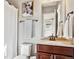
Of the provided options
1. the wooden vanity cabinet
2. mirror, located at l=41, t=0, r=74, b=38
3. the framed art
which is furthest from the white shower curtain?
the wooden vanity cabinet

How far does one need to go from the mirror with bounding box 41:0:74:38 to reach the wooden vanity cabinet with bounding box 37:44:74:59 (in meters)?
0.64

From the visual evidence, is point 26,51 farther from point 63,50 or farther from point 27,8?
point 63,50

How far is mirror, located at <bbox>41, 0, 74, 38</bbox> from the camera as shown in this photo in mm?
3213

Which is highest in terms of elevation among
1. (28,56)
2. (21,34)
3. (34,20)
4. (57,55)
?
(34,20)

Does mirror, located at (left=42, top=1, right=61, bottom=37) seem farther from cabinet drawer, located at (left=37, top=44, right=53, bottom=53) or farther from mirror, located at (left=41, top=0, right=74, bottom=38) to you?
cabinet drawer, located at (left=37, top=44, right=53, bottom=53)

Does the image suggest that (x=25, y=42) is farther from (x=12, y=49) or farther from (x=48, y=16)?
(x=48, y=16)

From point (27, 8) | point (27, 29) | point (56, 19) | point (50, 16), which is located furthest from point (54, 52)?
point (27, 8)

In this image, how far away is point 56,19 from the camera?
11.6 ft

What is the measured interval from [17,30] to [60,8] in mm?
1511

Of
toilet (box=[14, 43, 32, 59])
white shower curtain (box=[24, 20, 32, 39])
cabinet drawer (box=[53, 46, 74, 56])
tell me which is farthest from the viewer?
white shower curtain (box=[24, 20, 32, 39])

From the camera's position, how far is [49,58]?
2678mm

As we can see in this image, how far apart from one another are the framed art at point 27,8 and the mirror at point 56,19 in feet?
1.30

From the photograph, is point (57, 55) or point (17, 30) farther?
point (17, 30)
